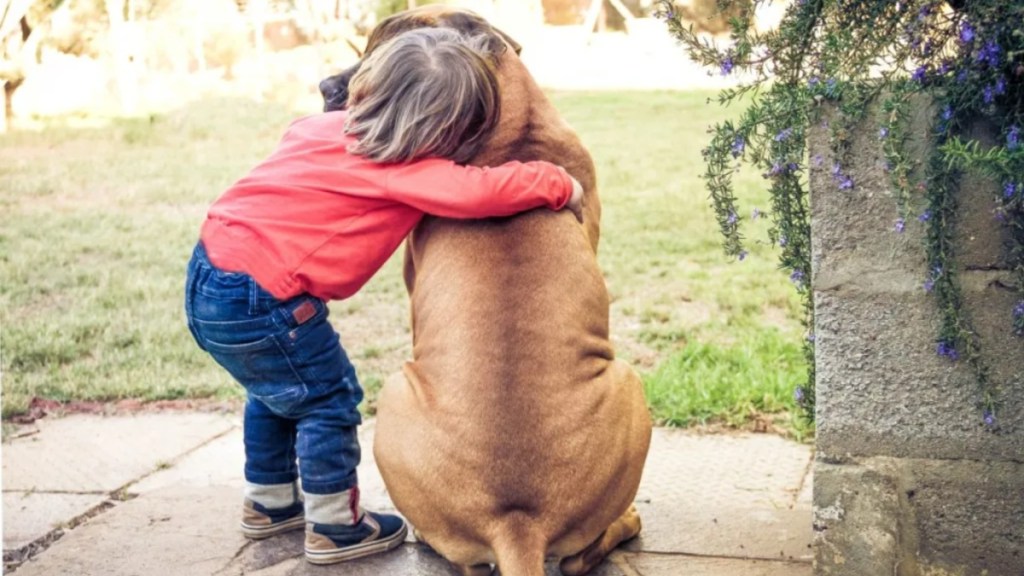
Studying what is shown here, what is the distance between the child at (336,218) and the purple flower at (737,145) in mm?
448

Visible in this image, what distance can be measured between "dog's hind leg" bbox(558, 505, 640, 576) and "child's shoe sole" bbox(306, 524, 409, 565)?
1.66 feet

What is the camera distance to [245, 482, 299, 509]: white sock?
11.4 feet

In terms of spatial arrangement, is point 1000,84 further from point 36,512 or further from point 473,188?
point 36,512

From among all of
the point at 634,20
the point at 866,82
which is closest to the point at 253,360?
the point at 866,82

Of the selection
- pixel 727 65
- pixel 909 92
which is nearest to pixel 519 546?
pixel 727 65

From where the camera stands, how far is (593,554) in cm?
314

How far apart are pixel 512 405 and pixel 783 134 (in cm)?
90

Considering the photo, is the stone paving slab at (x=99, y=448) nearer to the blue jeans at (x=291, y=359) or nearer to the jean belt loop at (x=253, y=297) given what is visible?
the blue jeans at (x=291, y=359)

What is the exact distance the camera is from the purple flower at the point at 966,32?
241 cm

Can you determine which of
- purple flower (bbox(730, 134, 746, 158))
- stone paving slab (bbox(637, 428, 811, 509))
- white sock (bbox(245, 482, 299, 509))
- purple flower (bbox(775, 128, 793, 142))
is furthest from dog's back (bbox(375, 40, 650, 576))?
stone paving slab (bbox(637, 428, 811, 509))

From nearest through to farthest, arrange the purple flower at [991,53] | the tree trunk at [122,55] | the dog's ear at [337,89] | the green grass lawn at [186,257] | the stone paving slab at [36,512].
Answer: the purple flower at [991,53]
the dog's ear at [337,89]
the stone paving slab at [36,512]
the green grass lawn at [186,257]
the tree trunk at [122,55]

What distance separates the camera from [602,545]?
317 centimetres

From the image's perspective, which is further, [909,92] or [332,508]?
[332,508]

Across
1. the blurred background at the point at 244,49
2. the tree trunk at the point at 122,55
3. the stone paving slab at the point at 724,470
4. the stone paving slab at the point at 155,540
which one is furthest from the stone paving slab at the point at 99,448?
the tree trunk at the point at 122,55
